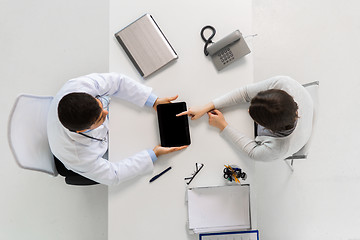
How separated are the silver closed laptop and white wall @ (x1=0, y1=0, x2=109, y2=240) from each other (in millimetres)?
718

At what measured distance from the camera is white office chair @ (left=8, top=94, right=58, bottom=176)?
1.07 metres

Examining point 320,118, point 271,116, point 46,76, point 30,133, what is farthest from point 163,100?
point 320,118

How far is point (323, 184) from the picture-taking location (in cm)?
175

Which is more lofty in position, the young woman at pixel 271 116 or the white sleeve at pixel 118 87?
the white sleeve at pixel 118 87

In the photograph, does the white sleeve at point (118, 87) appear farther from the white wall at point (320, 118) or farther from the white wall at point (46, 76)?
the white wall at point (320, 118)

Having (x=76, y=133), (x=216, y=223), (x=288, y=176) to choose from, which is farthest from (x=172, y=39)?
(x=288, y=176)

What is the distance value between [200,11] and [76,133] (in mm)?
757

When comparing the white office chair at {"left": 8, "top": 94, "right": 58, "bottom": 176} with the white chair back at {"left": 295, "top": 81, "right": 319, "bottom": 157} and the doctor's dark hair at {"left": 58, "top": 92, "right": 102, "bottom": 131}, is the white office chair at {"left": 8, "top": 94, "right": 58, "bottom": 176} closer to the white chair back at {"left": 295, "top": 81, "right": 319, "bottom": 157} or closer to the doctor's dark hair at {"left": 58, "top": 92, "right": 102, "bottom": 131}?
the doctor's dark hair at {"left": 58, "top": 92, "right": 102, "bottom": 131}

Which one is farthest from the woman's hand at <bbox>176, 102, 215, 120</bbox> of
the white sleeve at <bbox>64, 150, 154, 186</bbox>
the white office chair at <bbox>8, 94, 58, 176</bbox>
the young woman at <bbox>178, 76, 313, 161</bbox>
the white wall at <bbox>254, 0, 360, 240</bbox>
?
the white wall at <bbox>254, 0, 360, 240</bbox>

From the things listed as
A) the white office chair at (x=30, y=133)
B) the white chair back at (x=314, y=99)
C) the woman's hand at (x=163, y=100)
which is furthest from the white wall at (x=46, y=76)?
the white chair back at (x=314, y=99)

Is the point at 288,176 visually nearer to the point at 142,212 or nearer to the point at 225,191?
the point at 225,191

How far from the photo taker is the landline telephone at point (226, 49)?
1147 millimetres

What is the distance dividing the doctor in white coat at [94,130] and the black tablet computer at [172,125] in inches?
1.1

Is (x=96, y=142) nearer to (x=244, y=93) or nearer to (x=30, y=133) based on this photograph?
(x=30, y=133)
